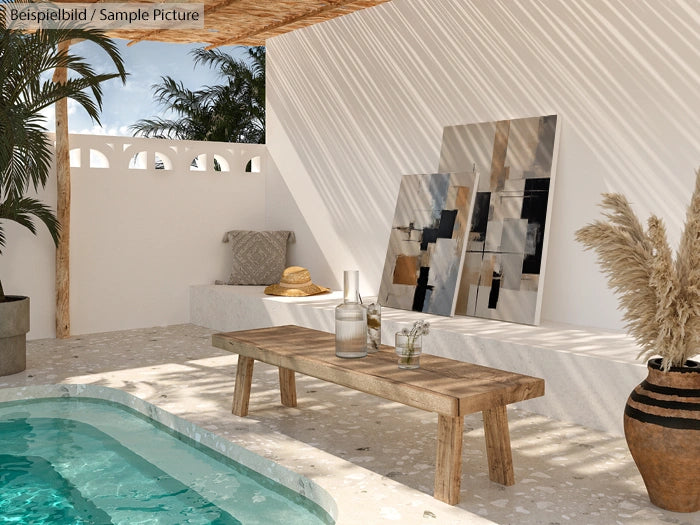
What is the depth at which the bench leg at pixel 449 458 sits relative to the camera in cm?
296

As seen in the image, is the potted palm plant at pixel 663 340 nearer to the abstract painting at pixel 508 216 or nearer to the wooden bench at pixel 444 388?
the wooden bench at pixel 444 388

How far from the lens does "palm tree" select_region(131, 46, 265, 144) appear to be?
1400 centimetres

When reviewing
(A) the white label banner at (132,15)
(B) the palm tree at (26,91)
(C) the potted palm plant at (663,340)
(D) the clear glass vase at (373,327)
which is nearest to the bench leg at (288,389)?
(D) the clear glass vase at (373,327)

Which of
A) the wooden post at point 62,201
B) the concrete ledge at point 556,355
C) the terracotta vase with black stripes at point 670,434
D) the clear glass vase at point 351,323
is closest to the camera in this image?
the terracotta vase with black stripes at point 670,434

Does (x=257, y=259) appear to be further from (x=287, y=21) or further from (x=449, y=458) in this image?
(x=449, y=458)

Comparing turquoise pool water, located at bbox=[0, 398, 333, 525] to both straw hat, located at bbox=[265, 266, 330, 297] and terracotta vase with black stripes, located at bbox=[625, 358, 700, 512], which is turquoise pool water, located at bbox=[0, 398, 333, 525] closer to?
terracotta vase with black stripes, located at bbox=[625, 358, 700, 512]

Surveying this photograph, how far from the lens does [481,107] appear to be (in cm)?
571

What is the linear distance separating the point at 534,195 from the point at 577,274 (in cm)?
63

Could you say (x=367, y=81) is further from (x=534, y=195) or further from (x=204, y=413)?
(x=204, y=413)

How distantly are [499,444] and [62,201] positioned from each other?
4953mm

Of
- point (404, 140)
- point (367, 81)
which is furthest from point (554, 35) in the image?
point (367, 81)

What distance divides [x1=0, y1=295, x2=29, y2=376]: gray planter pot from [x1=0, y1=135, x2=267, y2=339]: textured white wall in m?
1.39

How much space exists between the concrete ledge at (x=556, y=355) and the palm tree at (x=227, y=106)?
28.4ft

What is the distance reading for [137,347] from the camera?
640 cm
